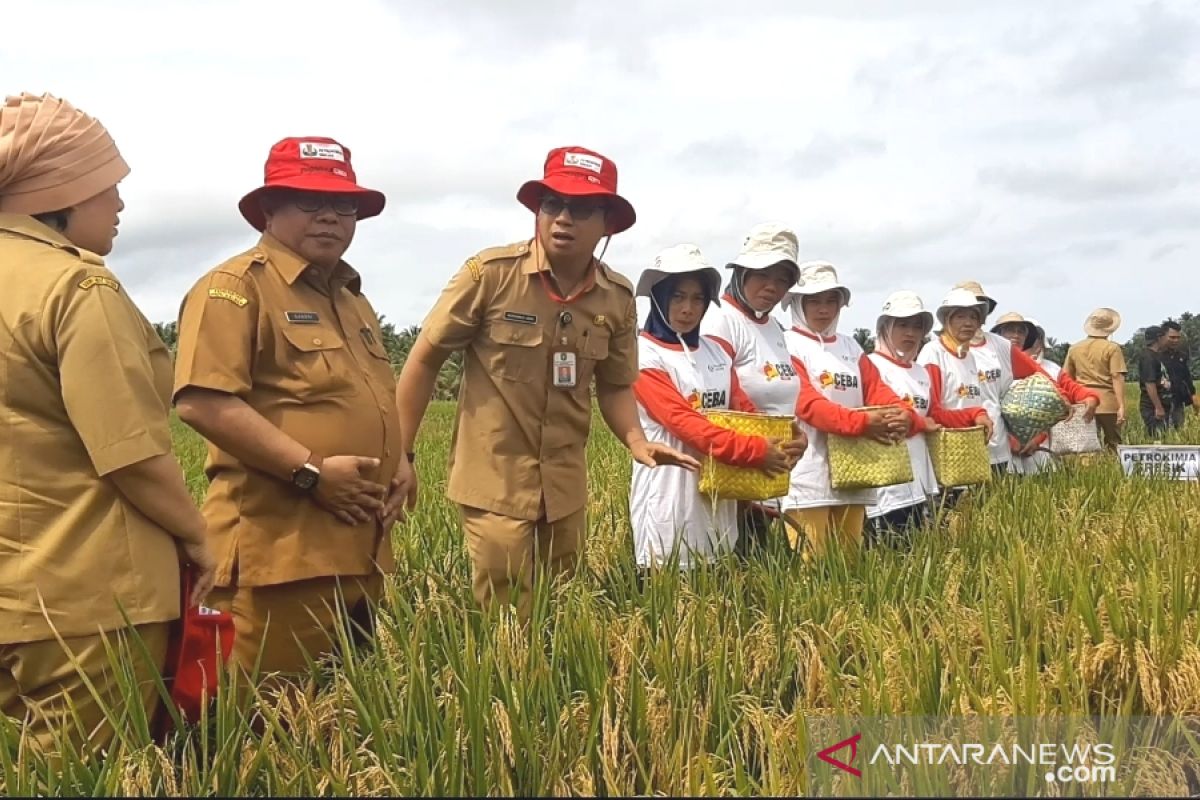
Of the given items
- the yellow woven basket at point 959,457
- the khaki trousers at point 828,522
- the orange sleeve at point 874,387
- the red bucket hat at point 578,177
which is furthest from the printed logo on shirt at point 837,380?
the red bucket hat at point 578,177

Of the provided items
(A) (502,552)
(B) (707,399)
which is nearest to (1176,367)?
(B) (707,399)

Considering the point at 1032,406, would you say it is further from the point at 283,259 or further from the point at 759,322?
the point at 283,259

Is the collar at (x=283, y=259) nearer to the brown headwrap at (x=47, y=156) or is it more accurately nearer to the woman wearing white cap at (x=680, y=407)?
the brown headwrap at (x=47, y=156)

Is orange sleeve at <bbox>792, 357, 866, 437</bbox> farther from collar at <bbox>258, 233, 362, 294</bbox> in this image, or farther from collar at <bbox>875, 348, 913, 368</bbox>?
collar at <bbox>258, 233, 362, 294</bbox>

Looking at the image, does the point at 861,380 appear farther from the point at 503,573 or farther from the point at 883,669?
the point at 883,669

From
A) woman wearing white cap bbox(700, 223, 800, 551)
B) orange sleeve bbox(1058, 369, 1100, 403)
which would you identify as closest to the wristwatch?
woman wearing white cap bbox(700, 223, 800, 551)

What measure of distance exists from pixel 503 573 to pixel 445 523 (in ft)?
5.30

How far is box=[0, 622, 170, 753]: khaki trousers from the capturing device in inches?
73.9

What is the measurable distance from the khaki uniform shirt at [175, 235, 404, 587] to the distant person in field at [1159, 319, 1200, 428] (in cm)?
922

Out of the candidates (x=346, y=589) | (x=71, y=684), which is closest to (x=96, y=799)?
(x=71, y=684)

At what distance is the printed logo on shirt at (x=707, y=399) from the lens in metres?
3.53

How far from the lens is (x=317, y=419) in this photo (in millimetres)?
2498

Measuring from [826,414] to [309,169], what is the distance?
2.40 metres

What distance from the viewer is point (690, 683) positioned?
2184mm
